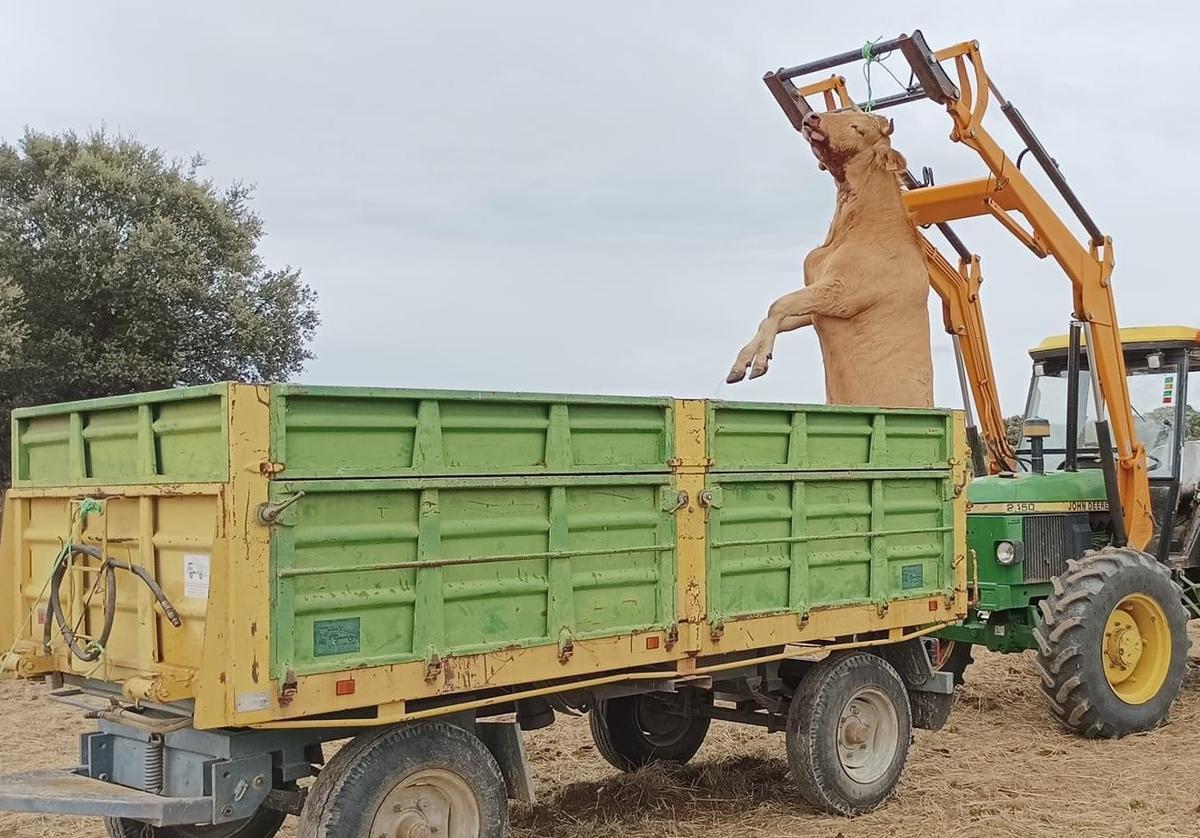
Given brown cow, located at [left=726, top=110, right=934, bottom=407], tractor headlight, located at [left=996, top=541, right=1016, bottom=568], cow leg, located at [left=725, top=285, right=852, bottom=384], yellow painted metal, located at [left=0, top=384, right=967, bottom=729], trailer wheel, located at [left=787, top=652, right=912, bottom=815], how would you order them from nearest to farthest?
yellow painted metal, located at [left=0, top=384, right=967, bottom=729] → trailer wheel, located at [left=787, top=652, right=912, bottom=815] → cow leg, located at [left=725, top=285, right=852, bottom=384] → brown cow, located at [left=726, top=110, right=934, bottom=407] → tractor headlight, located at [left=996, top=541, right=1016, bottom=568]

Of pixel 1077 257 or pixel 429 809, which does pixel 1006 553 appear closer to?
pixel 1077 257

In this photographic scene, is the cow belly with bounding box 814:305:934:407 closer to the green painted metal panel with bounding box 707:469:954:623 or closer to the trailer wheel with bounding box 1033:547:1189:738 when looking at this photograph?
the green painted metal panel with bounding box 707:469:954:623

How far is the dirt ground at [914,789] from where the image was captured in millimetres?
5992

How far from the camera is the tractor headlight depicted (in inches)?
329

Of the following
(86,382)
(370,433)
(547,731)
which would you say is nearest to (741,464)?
(370,433)

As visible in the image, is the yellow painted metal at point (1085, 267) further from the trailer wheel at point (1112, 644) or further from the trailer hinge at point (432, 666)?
the trailer hinge at point (432, 666)

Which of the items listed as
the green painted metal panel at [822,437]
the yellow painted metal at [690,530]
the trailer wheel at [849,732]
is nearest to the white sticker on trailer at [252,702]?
the yellow painted metal at [690,530]

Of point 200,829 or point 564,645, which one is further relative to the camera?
point 200,829

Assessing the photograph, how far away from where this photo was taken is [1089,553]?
833cm

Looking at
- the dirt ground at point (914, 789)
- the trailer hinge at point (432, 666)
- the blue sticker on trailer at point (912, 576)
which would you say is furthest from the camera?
the blue sticker on trailer at point (912, 576)

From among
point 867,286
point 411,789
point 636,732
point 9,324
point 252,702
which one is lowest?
point 636,732

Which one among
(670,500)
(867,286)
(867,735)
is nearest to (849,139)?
(867,286)

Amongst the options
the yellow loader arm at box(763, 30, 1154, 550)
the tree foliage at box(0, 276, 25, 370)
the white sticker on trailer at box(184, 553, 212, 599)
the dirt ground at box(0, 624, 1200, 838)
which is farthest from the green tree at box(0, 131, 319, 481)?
the white sticker on trailer at box(184, 553, 212, 599)

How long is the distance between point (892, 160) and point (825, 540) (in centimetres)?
294
